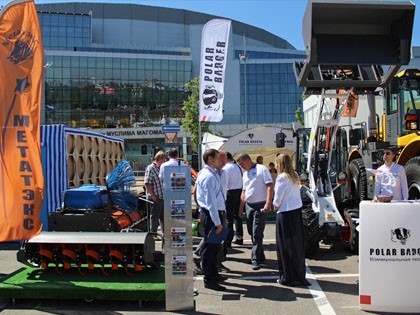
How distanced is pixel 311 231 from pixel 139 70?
5914cm

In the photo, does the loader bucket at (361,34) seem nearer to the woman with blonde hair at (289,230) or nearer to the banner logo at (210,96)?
the woman with blonde hair at (289,230)

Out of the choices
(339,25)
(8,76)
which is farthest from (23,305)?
(339,25)

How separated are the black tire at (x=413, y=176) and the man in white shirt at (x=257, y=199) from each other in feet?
8.19

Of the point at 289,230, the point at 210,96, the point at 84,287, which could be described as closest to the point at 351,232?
the point at 289,230

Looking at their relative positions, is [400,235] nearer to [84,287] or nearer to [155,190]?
[84,287]

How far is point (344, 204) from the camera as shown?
8.37m

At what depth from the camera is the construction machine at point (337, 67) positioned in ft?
17.4

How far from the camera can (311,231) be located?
23.5 ft

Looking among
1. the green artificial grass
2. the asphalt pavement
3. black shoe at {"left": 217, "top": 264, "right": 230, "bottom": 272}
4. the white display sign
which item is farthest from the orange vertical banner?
the white display sign

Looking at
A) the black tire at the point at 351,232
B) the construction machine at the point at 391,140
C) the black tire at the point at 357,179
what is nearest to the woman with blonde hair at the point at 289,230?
the construction machine at the point at 391,140

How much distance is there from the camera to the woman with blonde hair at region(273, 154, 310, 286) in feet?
19.2

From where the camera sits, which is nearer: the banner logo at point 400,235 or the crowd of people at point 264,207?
the banner logo at point 400,235

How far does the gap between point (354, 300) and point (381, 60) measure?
2.97 metres

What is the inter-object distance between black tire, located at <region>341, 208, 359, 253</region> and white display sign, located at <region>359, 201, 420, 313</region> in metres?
2.51
